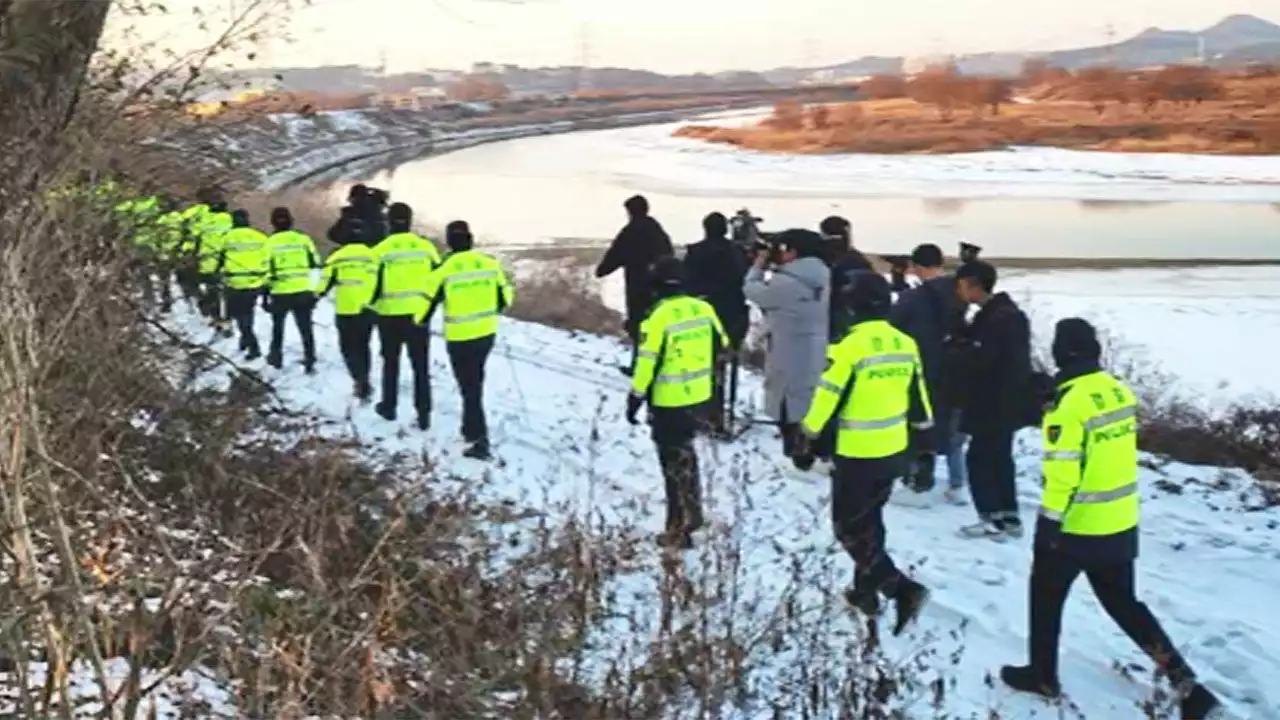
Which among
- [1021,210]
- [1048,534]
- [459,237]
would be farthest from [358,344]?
[1021,210]

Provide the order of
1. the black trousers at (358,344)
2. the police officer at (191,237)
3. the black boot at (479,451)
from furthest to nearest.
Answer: the black trousers at (358,344) → the black boot at (479,451) → the police officer at (191,237)

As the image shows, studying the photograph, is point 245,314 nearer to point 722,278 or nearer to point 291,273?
point 291,273

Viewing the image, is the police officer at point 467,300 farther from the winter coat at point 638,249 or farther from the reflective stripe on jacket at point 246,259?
the reflective stripe on jacket at point 246,259

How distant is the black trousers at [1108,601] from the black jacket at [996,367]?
2.06 metres

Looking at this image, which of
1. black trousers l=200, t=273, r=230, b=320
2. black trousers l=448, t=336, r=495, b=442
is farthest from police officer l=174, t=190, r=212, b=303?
black trousers l=448, t=336, r=495, b=442

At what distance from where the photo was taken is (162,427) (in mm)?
8875

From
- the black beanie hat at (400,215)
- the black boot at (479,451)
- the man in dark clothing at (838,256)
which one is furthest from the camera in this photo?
the black beanie hat at (400,215)

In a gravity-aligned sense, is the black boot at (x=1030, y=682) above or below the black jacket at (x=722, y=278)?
below

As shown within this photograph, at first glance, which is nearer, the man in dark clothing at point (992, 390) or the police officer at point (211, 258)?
→ the man in dark clothing at point (992, 390)

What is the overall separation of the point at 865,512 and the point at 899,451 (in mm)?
349

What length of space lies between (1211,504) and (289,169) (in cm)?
3930

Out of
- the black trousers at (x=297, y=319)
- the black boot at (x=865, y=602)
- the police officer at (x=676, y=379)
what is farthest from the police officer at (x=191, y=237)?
the black boot at (x=865, y=602)

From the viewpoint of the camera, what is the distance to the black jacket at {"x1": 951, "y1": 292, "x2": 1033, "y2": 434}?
8.17 metres

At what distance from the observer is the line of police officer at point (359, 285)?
973 centimetres
